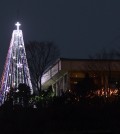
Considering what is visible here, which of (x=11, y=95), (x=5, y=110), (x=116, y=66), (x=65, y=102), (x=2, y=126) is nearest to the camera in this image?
(x=2, y=126)

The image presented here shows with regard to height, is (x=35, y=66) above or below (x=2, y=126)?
above

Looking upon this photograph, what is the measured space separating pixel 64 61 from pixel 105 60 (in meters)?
4.11

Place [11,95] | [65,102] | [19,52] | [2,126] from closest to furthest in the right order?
[2,126] → [65,102] → [11,95] → [19,52]

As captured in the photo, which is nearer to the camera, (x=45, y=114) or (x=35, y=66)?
(x=45, y=114)

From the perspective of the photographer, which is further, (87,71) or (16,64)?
(87,71)

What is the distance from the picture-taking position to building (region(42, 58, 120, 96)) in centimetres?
3625

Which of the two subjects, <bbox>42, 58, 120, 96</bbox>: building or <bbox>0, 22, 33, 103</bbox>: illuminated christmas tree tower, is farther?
<bbox>42, 58, 120, 96</bbox>: building

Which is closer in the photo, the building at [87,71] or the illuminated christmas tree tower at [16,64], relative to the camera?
the illuminated christmas tree tower at [16,64]

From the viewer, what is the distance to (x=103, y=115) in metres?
19.9

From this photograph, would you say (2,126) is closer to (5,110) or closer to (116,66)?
(5,110)

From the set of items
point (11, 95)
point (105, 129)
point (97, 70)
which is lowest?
point (105, 129)

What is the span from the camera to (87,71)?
38219 mm

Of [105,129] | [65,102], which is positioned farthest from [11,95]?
[105,129]

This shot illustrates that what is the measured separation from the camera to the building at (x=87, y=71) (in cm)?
3625
